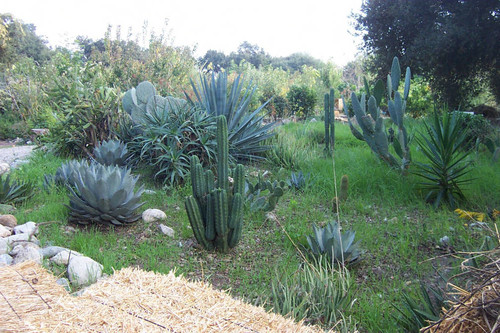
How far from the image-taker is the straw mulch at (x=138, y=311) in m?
1.52

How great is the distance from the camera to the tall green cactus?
354 cm

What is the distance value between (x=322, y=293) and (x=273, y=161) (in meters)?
4.41

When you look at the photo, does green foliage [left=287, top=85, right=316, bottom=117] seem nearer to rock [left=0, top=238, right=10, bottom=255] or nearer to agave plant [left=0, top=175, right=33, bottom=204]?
agave plant [left=0, top=175, right=33, bottom=204]

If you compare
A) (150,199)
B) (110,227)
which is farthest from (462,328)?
(150,199)

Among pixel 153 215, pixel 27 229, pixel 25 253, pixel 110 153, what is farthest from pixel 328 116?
pixel 25 253

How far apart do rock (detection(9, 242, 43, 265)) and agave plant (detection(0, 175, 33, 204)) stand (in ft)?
5.09

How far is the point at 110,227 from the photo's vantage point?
418 cm

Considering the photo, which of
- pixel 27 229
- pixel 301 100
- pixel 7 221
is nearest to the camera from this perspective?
pixel 27 229

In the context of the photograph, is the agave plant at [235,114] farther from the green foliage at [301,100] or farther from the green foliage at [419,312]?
the green foliage at [301,100]

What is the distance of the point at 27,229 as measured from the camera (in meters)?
3.80

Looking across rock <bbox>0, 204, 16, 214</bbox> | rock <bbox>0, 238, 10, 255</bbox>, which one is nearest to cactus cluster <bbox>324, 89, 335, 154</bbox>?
rock <bbox>0, 204, 16, 214</bbox>

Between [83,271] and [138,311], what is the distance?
1681 mm

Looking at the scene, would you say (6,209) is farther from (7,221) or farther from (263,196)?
(263,196)

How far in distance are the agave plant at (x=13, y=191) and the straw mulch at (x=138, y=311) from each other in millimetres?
3106
